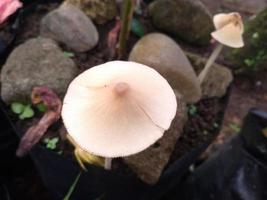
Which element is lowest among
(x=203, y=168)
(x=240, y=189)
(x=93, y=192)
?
(x=203, y=168)

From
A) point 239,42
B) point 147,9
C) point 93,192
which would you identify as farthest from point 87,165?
point 147,9

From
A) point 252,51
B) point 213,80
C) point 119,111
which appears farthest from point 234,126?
point 119,111

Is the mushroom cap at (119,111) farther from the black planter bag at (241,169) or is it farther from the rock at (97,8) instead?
the rock at (97,8)

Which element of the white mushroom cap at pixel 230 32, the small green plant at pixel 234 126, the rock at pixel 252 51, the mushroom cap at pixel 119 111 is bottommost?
the small green plant at pixel 234 126

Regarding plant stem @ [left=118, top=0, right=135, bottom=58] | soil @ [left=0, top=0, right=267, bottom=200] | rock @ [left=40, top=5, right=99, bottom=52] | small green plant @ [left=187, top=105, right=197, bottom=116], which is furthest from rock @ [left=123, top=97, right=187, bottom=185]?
rock @ [left=40, top=5, right=99, bottom=52]

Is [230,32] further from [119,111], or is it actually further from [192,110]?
[119,111]

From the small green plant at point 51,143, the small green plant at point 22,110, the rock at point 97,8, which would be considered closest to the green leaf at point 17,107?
the small green plant at point 22,110

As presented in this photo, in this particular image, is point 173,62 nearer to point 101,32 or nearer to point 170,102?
point 101,32
